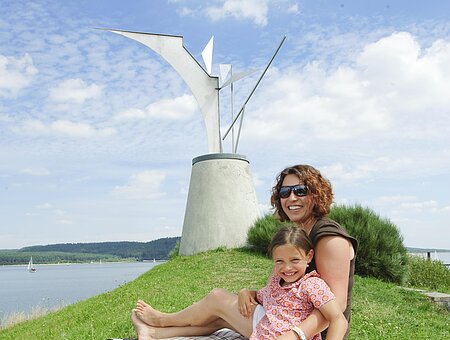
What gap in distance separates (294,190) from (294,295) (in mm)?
647

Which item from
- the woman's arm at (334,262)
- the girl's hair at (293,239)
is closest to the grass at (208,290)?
the woman's arm at (334,262)

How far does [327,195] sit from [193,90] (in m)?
11.8

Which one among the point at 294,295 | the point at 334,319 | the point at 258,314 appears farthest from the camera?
the point at 258,314

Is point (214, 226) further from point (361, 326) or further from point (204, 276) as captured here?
point (361, 326)

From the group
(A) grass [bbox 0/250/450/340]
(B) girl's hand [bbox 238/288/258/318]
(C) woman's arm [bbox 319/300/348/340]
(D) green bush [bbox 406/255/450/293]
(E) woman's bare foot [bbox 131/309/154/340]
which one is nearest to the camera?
(C) woman's arm [bbox 319/300/348/340]

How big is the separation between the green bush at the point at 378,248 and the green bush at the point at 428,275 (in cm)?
82

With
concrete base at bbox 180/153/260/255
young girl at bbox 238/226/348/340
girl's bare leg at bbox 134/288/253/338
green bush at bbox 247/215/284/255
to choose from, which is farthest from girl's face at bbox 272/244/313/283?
concrete base at bbox 180/153/260/255

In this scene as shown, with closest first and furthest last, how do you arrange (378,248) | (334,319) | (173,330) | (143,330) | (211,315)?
(334,319) → (211,315) → (173,330) → (143,330) → (378,248)

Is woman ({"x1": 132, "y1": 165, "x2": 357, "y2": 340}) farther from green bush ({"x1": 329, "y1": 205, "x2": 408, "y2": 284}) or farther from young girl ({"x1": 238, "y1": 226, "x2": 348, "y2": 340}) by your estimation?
green bush ({"x1": 329, "y1": 205, "x2": 408, "y2": 284})

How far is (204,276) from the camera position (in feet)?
34.1

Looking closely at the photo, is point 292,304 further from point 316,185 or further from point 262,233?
point 262,233

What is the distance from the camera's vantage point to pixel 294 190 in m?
3.39

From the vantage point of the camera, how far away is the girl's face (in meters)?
3.00

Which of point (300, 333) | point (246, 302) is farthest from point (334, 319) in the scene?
point (246, 302)
